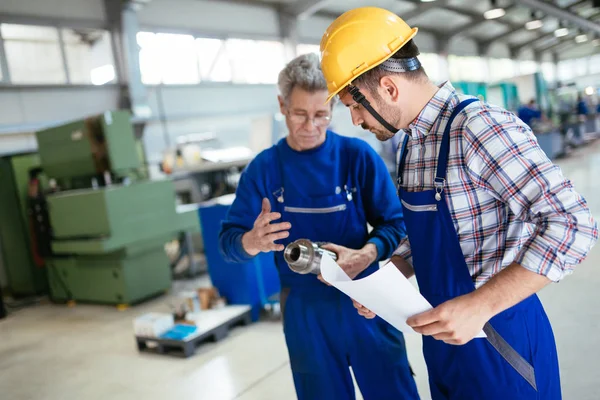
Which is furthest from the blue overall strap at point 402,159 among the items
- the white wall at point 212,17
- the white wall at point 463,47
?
the white wall at point 463,47

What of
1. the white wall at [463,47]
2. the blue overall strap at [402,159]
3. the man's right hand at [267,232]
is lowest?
the man's right hand at [267,232]

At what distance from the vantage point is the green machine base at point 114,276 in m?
5.36

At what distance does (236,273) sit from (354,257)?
3.02 metres

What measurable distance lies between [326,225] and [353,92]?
2.00ft

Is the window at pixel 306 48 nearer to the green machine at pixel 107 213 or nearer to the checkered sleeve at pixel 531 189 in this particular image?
the green machine at pixel 107 213

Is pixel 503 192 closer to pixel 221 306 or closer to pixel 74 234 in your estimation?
pixel 221 306

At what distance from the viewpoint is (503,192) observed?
1.03 metres

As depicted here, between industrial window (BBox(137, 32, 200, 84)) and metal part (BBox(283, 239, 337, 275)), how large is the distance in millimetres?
8987

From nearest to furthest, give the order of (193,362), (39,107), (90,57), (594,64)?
(193,362) → (39,107) → (90,57) → (594,64)

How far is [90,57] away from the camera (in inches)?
359

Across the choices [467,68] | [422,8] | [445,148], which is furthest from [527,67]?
[445,148]

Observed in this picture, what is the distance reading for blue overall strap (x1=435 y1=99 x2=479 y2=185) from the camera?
1.13 metres

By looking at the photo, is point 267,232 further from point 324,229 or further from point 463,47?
point 463,47

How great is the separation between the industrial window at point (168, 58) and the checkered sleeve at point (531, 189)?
9.41 m
